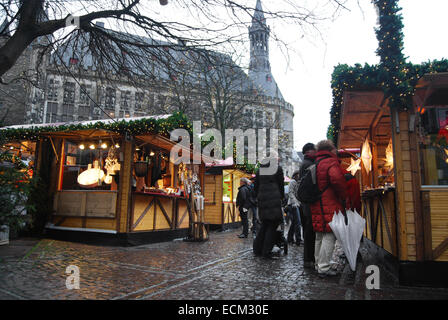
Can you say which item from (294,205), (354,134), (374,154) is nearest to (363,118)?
(374,154)

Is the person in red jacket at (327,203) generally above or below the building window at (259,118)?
below

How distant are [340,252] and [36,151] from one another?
28.6 ft

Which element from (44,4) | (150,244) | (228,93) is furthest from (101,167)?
(228,93)

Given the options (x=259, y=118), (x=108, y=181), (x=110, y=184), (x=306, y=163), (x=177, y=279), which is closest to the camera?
(x=177, y=279)

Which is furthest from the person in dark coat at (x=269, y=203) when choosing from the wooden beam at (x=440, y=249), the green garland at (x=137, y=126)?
the green garland at (x=137, y=126)

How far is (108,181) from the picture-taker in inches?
356

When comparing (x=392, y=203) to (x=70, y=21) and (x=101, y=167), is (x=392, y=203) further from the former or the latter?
(x=101, y=167)

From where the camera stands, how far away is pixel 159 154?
995cm

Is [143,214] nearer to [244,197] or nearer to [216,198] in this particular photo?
[244,197]

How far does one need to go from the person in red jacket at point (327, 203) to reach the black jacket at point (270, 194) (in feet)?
4.79

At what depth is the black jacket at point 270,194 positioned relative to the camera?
6.12 meters

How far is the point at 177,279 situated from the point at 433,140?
4.02 m

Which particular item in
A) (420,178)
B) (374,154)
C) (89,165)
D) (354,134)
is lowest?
(420,178)

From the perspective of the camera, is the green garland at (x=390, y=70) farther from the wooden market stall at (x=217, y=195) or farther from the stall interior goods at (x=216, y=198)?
the stall interior goods at (x=216, y=198)
